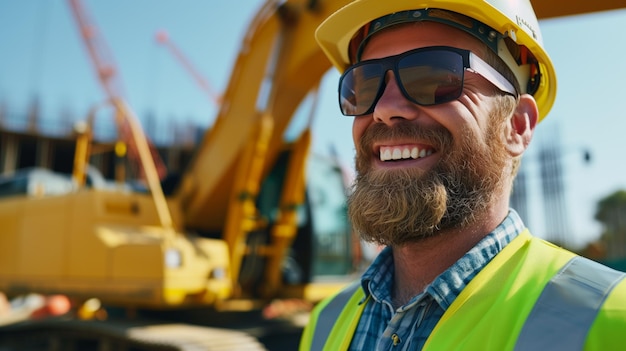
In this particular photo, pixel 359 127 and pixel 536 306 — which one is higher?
pixel 359 127

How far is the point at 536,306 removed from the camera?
1.05 m

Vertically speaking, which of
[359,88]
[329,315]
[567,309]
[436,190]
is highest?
[359,88]

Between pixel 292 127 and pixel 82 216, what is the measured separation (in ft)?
7.03

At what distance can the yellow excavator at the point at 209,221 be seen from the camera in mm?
4547

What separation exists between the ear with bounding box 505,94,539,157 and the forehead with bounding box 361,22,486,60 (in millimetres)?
196

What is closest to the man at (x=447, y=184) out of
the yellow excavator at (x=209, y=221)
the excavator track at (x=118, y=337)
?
the excavator track at (x=118, y=337)

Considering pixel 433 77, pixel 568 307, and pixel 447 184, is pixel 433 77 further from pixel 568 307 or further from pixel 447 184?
pixel 568 307

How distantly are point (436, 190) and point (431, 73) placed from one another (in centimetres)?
31

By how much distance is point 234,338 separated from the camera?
4.40 meters

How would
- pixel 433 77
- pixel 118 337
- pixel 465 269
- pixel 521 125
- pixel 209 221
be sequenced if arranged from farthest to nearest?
pixel 209 221, pixel 118 337, pixel 521 125, pixel 433 77, pixel 465 269

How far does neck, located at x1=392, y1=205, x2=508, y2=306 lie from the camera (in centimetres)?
133

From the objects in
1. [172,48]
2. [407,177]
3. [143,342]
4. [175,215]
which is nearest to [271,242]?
[175,215]

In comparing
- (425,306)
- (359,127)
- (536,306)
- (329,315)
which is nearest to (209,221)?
(329,315)

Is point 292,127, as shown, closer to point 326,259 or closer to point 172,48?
point 326,259
